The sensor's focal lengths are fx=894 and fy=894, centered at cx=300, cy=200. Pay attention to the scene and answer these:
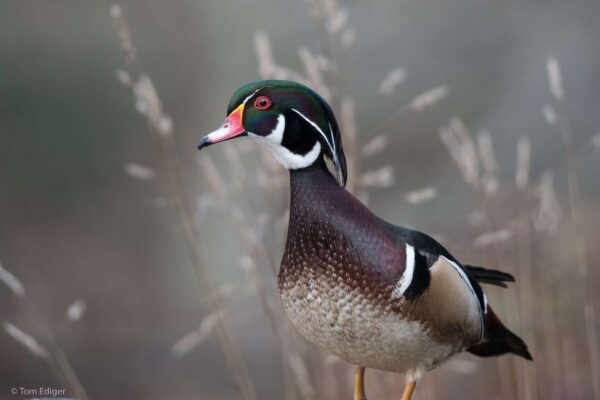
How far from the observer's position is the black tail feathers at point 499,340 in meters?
1.94

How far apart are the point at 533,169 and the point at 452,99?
55 centimetres

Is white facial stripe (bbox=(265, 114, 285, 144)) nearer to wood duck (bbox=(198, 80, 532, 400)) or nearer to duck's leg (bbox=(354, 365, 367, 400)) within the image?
wood duck (bbox=(198, 80, 532, 400))

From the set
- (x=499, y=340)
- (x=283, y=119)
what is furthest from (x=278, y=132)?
(x=499, y=340)

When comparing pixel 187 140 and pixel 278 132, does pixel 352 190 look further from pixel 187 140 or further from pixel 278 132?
pixel 187 140

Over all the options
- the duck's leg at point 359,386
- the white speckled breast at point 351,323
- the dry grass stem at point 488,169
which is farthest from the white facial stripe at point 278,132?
the dry grass stem at point 488,169

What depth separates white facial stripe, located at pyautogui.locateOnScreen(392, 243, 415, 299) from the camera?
1.69 meters

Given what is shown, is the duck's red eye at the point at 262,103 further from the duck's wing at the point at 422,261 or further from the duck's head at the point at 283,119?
the duck's wing at the point at 422,261

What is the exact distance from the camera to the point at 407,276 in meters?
1.70

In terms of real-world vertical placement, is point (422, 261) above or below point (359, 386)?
above

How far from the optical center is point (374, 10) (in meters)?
4.81

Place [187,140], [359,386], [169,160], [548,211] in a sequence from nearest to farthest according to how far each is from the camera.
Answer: [359,386], [169,160], [548,211], [187,140]

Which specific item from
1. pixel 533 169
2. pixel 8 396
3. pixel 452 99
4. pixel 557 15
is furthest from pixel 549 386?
pixel 8 396

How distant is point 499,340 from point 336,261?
50 centimetres

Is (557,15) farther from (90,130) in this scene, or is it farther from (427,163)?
(90,130)
